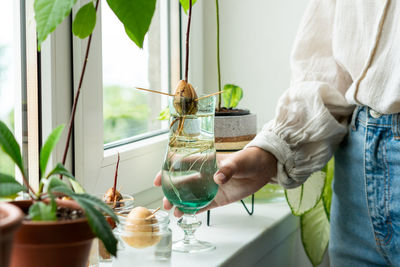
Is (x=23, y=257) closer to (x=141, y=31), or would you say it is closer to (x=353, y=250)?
(x=141, y=31)

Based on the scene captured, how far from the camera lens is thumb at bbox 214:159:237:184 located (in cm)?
77

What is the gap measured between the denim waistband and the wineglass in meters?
0.30

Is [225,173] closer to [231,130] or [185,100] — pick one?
[185,100]

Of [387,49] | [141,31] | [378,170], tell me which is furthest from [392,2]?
[141,31]

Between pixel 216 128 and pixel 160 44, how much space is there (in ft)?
1.30

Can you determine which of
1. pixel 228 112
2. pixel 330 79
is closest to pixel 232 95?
pixel 228 112

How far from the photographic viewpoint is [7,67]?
0.85 m

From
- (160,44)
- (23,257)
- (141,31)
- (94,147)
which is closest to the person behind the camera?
(23,257)

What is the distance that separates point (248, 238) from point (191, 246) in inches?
5.6

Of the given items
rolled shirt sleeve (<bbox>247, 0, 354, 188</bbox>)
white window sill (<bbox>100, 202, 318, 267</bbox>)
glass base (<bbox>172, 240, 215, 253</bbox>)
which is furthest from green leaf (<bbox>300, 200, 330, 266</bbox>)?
glass base (<bbox>172, 240, 215, 253</bbox>)

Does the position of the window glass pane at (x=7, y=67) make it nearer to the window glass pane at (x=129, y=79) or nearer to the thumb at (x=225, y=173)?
the window glass pane at (x=129, y=79)

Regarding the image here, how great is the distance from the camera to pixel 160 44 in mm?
1349

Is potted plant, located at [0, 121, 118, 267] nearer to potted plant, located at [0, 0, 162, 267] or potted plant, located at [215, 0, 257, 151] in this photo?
potted plant, located at [0, 0, 162, 267]

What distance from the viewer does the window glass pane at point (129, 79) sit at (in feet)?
3.61
